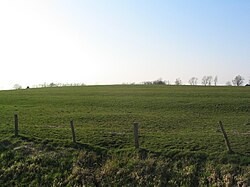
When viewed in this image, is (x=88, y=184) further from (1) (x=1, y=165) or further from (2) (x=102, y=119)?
(2) (x=102, y=119)

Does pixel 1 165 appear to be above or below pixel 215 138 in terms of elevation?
below

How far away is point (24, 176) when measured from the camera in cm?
1291

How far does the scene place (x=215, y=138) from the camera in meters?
16.2

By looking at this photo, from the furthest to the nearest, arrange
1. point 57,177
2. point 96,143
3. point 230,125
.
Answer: point 230,125 → point 96,143 → point 57,177

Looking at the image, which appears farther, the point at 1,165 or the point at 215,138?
the point at 215,138

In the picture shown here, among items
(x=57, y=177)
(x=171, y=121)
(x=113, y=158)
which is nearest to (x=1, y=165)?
(x=57, y=177)

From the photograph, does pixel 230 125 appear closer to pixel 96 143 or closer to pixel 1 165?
pixel 96 143

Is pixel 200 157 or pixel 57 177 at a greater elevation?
pixel 200 157

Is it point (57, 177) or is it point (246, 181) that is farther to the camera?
point (57, 177)

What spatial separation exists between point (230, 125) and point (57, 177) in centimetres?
1617

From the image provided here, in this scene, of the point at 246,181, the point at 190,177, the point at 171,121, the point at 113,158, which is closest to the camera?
the point at 246,181

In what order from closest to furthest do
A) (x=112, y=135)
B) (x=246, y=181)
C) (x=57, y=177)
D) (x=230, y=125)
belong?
(x=246, y=181), (x=57, y=177), (x=112, y=135), (x=230, y=125)

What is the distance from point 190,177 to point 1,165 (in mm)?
10467

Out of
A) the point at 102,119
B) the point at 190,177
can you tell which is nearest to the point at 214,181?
the point at 190,177
